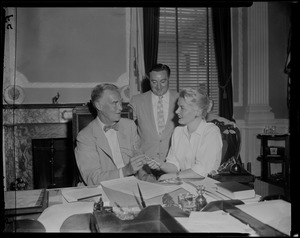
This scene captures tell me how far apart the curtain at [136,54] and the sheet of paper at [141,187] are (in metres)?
2.68

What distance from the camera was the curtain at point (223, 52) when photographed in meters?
3.87

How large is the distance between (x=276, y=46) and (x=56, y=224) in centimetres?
439

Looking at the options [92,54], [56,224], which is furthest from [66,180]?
[56,224]

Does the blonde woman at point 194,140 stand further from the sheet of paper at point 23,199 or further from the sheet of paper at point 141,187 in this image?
the sheet of paper at point 23,199

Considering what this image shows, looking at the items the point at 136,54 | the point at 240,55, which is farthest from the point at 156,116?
the point at 240,55

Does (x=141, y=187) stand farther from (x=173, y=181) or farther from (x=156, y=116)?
(x=156, y=116)

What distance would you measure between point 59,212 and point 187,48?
366 cm

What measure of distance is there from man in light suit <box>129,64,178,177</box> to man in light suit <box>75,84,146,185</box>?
0.63 feet

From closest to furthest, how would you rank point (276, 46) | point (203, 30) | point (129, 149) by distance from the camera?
point (129, 149), point (203, 30), point (276, 46)

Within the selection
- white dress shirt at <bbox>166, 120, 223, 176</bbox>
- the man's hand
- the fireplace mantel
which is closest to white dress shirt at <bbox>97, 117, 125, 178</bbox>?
white dress shirt at <bbox>166, 120, 223, 176</bbox>

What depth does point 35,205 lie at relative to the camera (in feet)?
3.85

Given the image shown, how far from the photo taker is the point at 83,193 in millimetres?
1400
